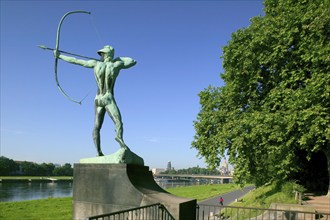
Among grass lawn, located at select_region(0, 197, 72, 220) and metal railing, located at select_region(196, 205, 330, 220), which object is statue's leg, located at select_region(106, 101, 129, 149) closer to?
metal railing, located at select_region(196, 205, 330, 220)

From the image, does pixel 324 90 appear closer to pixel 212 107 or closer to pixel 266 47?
pixel 266 47

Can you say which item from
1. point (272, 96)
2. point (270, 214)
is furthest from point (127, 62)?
point (270, 214)

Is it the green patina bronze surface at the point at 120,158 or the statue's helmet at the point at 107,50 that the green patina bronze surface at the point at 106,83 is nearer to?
the statue's helmet at the point at 107,50

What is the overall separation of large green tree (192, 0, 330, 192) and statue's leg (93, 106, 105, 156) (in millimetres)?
9406

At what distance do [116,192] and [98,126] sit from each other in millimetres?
1892

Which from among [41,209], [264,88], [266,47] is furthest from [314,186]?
[41,209]

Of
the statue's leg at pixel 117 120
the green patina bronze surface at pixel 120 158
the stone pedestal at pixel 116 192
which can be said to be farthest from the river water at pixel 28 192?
the statue's leg at pixel 117 120

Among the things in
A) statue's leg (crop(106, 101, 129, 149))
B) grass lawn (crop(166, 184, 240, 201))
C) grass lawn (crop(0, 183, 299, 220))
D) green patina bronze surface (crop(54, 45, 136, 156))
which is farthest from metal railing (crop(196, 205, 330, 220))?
grass lawn (crop(166, 184, 240, 201))

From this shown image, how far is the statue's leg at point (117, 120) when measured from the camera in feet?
25.9

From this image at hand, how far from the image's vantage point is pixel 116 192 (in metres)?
7.32

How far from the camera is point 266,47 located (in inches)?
687

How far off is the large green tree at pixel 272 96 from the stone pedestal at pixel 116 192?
355 inches

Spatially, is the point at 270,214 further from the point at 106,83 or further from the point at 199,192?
the point at 199,192

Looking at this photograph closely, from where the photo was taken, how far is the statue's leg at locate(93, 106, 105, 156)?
327 inches
